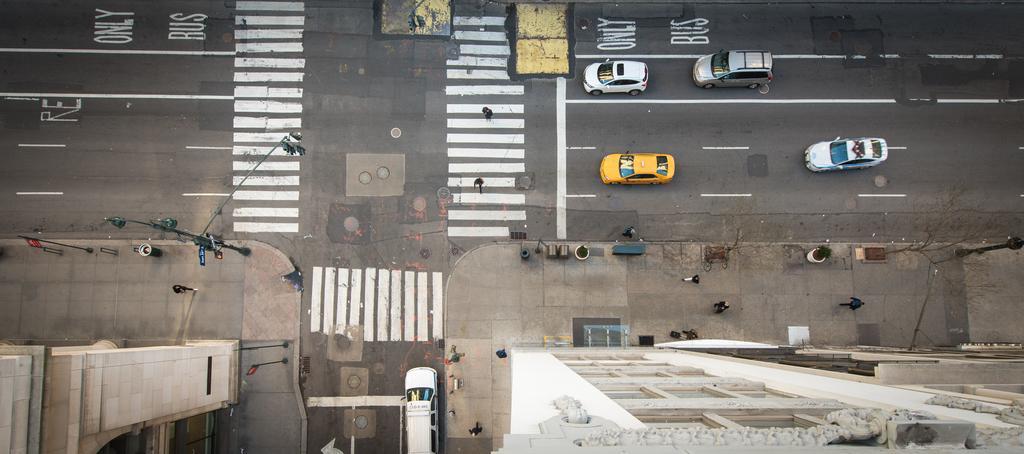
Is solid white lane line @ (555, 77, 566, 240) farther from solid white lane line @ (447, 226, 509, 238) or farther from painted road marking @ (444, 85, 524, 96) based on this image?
solid white lane line @ (447, 226, 509, 238)

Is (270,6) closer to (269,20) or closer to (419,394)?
(269,20)

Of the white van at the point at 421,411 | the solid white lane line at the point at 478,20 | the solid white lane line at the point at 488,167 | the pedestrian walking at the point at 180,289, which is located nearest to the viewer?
the white van at the point at 421,411

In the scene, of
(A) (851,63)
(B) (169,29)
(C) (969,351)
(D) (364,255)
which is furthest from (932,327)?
(B) (169,29)

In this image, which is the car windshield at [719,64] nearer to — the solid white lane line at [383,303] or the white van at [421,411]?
the solid white lane line at [383,303]

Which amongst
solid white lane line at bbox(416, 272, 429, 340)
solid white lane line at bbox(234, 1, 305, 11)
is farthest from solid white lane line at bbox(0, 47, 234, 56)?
solid white lane line at bbox(416, 272, 429, 340)

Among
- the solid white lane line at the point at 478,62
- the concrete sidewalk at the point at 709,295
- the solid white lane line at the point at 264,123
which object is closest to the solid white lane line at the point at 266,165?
the solid white lane line at the point at 264,123

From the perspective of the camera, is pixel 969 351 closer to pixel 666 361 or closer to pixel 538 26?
pixel 666 361

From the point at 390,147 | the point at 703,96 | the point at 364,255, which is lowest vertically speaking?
the point at 364,255
